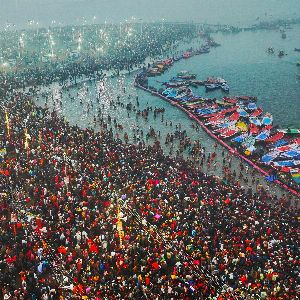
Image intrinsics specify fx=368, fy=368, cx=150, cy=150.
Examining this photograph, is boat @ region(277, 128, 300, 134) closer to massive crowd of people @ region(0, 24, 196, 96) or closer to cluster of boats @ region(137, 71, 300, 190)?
cluster of boats @ region(137, 71, 300, 190)

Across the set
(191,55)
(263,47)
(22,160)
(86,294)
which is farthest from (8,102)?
(263,47)

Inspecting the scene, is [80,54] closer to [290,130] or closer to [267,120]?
[267,120]

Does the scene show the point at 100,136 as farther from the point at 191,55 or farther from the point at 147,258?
the point at 191,55

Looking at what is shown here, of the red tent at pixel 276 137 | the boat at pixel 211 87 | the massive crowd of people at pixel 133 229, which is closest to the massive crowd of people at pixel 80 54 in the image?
the boat at pixel 211 87

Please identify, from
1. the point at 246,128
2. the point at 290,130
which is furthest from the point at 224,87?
the point at 290,130

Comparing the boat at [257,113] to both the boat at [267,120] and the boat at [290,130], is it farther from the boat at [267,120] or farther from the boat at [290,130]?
the boat at [290,130]

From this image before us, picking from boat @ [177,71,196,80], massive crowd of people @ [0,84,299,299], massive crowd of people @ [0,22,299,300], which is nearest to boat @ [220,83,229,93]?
boat @ [177,71,196,80]
